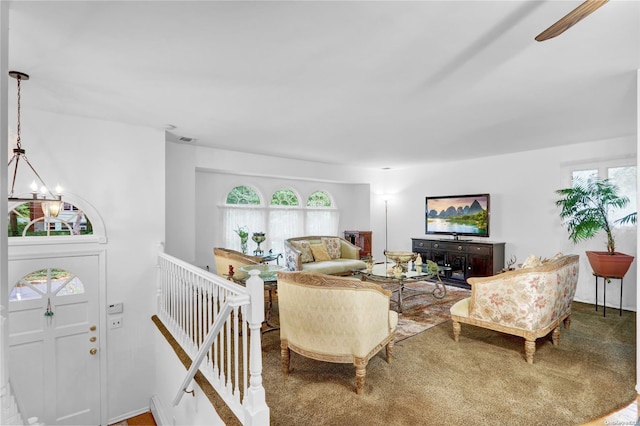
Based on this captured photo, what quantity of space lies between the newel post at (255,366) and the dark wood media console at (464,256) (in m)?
4.94

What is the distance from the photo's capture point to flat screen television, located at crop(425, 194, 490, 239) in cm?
613

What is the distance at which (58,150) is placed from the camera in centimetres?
359

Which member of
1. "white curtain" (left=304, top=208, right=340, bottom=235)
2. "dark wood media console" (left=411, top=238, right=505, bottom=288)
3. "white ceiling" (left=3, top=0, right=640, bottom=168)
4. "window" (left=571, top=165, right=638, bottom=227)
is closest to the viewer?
"white ceiling" (left=3, top=0, right=640, bottom=168)

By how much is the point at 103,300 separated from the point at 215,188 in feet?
8.85

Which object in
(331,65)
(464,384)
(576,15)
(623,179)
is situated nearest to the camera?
(576,15)

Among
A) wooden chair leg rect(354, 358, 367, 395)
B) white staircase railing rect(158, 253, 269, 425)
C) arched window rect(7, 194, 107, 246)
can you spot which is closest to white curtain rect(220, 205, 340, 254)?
white staircase railing rect(158, 253, 269, 425)

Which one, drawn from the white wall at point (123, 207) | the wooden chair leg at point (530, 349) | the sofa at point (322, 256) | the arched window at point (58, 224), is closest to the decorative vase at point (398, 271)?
the sofa at point (322, 256)

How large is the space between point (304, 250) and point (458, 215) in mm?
3194

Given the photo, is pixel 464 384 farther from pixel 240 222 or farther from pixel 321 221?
pixel 321 221

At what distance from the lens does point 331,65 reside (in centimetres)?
243

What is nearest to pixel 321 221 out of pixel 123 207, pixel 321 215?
pixel 321 215

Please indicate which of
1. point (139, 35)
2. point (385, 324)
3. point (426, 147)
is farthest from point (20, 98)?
point (426, 147)

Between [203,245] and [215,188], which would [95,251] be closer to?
[203,245]

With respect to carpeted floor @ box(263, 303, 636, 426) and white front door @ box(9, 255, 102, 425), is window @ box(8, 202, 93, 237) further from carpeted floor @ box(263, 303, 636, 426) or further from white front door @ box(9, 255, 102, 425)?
carpeted floor @ box(263, 303, 636, 426)
